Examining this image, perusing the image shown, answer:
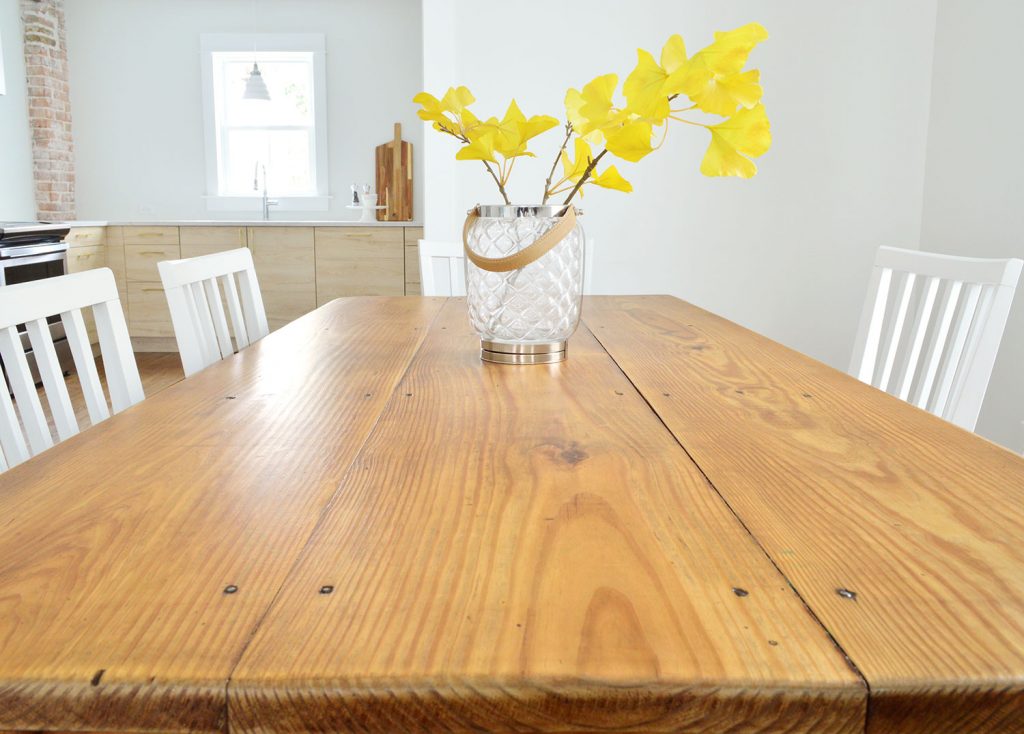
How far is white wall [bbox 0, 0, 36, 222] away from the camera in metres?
5.12

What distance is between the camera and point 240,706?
43 cm

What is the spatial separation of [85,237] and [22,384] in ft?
14.3

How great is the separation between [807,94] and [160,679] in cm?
357

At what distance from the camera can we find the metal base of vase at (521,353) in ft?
4.29

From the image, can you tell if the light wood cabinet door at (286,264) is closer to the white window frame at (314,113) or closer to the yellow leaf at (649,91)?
the white window frame at (314,113)

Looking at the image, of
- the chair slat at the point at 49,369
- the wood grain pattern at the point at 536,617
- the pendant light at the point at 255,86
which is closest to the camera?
the wood grain pattern at the point at 536,617

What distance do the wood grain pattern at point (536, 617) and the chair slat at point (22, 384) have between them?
0.51 m

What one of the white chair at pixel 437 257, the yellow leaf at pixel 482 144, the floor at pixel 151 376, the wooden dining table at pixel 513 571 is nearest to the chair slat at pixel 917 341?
the wooden dining table at pixel 513 571

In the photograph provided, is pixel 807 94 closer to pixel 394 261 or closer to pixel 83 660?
pixel 394 261

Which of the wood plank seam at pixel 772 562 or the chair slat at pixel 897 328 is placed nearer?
the wood plank seam at pixel 772 562

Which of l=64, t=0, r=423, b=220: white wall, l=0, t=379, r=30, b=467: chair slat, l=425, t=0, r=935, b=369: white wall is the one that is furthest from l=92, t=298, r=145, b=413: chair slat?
l=64, t=0, r=423, b=220: white wall

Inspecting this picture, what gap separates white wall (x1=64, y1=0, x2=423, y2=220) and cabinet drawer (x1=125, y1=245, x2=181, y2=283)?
77cm

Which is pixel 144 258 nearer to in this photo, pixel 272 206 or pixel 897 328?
pixel 272 206

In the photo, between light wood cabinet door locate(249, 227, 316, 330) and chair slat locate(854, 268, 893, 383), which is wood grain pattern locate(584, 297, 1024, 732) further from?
light wood cabinet door locate(249, 227, 316, 330)
